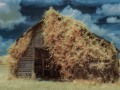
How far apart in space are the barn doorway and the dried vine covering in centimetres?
135

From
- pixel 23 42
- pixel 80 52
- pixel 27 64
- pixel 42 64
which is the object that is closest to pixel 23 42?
pixel 23 42

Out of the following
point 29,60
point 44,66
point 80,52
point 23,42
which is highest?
point 23,42

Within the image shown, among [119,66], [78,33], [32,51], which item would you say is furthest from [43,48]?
[119,66]

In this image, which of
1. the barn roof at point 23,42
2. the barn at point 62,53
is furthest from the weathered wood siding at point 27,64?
the barn roof at point 23,42

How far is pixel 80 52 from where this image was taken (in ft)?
102

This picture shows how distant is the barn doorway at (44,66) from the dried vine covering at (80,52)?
4.43 ft

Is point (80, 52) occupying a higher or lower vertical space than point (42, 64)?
higher

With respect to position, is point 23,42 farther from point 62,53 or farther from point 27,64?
point 62,53

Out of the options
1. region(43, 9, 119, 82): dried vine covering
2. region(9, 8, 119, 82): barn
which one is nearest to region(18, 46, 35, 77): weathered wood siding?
region(9, 8, 119, 82): barn

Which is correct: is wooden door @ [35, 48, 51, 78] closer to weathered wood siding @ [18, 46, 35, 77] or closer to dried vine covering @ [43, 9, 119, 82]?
weathered wood siding @ [18, 46, 35, 77]

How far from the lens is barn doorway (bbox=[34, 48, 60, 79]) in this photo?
1355 inches

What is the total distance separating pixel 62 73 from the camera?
32719 millimetres

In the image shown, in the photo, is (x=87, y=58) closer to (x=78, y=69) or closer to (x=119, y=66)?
(x=78, y=69)

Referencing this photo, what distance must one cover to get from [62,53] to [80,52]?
1710mm
